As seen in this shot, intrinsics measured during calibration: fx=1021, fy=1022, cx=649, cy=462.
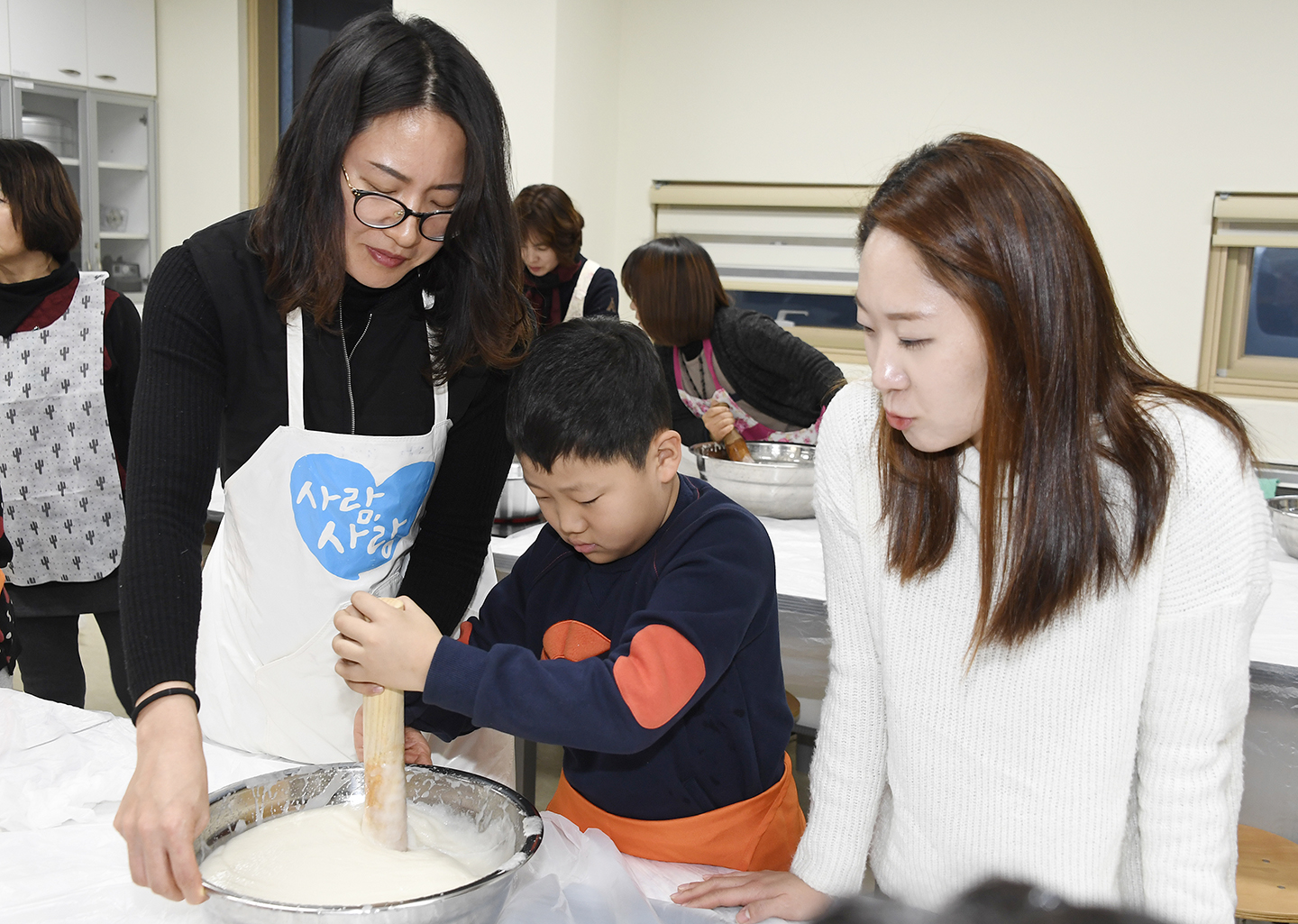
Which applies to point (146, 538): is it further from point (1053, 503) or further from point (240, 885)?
point (1053, 503)

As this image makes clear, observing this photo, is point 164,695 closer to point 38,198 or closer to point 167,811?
point 167,811

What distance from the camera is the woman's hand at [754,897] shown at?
898 millimetres

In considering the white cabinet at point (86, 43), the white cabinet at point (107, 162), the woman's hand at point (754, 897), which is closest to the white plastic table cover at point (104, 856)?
the woman's hand at point (754, 897)

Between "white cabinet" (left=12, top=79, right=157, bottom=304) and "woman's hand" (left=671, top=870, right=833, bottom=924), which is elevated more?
"white cabinet" (left=12, top=79, right=157, bottom=304)

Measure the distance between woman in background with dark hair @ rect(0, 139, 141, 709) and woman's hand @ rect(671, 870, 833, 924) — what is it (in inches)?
64.3

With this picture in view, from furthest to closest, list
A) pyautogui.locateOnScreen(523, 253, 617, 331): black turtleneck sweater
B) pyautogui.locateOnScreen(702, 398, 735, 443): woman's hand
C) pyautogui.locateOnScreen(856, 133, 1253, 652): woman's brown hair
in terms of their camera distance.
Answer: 1. pyautogui.locateOnScreen(523, 253, 617, 331): black turtleneck sweater
2. pyautogui.locateOnScreen(702, 398, 735, 443): woman's hand
3. pyautogui.locateOnScreen(856, 133, 1253, 652): woman's brown hair

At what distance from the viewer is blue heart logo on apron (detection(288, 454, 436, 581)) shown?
1152 mm

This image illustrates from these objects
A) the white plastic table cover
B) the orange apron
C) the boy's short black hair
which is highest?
the boy's short black hair

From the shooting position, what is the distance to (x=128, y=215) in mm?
4953

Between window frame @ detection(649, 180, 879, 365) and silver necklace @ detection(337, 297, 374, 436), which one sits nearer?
silver necklace @ detection(337, 297, 374, 436)

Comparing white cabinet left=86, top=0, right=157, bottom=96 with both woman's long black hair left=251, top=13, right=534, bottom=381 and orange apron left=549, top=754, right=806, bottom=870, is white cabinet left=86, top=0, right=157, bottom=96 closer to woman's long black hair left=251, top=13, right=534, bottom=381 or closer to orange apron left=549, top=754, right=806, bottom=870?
woman's long black hair left=251, top=13, right=534, bottom=381

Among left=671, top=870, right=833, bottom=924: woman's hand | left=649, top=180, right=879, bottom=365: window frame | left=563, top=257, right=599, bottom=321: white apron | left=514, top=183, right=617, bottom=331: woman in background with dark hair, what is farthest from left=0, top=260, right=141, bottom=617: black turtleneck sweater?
left=649, top=180, right=879, bottom=365: window frame

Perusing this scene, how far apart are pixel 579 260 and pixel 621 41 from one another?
1.53 metres

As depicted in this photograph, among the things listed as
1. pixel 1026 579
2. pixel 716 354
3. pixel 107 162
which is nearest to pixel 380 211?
pixel 1026 579
